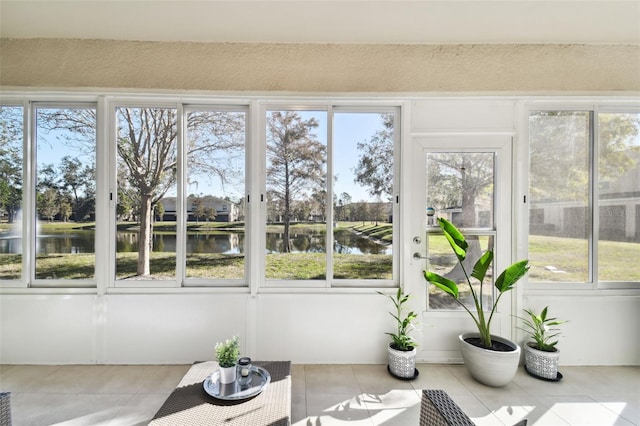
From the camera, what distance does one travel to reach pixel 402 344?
248 centimetres

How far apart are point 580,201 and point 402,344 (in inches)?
91.6

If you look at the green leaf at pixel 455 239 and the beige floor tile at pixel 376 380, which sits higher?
the green leaf at pixel 455 239

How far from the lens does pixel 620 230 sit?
278 centimetres

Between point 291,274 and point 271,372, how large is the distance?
1.03 meters

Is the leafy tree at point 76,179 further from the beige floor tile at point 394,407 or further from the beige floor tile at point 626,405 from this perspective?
the beige floor tile at point 626,405

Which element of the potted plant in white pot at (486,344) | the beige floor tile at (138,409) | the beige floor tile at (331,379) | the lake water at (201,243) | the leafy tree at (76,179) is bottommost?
the beige floor tile at (331,379)

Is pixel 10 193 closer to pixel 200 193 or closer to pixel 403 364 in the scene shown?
pixel 200 193

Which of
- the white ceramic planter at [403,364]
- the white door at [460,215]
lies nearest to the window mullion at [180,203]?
the white ceramic planter at [403,364]

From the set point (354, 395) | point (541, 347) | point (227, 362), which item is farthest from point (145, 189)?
point (541, 347)

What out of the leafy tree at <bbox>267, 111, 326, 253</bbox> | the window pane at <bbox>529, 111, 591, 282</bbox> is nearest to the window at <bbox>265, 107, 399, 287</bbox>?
the leafy tree at <bbox>267, 111, 326, 253</bbox>

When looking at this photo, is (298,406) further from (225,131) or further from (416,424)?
(225,131)

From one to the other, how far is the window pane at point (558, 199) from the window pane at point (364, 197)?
1445 millimetres

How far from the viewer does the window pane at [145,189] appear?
275 cm

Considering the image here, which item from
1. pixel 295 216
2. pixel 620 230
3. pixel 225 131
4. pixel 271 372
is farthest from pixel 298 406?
pixel 620 230
